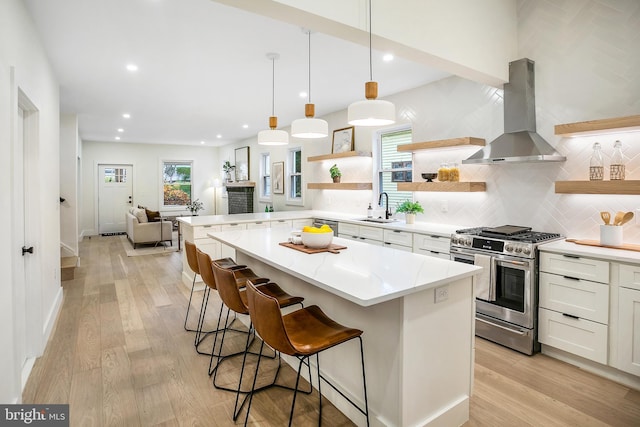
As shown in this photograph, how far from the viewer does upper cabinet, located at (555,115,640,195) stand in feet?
8.62

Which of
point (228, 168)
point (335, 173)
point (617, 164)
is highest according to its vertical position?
point (228, 168)

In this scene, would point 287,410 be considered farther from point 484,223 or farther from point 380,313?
point 484,223

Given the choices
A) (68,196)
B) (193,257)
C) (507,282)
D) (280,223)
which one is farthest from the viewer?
(68,196)

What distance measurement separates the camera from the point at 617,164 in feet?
9.25

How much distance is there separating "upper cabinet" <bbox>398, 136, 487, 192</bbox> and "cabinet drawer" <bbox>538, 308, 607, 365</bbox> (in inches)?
58.8

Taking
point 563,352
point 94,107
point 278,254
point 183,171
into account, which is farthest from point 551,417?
point 183,171

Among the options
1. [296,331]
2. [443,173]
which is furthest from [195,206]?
[296,331]

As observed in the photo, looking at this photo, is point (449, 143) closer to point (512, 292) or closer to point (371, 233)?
point (371, 233)

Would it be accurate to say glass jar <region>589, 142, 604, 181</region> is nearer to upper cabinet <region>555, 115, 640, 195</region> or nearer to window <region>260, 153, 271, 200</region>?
upper cabinet <region>555, 115, 640, 195</region>

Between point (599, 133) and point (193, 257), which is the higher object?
point (599, 133)

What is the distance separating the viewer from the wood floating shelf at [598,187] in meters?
2.65

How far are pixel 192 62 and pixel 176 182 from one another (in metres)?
8.34

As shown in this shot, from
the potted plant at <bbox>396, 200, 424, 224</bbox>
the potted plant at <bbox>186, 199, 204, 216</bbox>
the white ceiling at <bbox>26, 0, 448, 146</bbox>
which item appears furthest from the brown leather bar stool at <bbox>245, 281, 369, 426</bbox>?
the potted plant at <bbox>186, 199, 204, 216</bbox>

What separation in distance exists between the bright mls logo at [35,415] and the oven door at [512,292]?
330 centimetres
